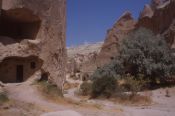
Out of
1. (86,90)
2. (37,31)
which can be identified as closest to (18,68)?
(37,31)

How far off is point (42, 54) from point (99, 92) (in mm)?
5993

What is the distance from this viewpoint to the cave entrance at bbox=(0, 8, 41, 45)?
19000 mm

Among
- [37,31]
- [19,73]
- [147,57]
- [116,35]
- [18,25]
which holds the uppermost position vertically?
[116,35]

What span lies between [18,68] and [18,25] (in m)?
3.64

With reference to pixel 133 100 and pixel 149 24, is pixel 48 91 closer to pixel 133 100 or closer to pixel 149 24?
pixel 133 100

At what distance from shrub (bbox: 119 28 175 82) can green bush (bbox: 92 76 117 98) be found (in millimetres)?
3884

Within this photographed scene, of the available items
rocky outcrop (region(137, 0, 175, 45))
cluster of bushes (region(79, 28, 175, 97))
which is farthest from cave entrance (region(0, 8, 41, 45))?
rocky outcrop (region(137, 0, 175, 45))

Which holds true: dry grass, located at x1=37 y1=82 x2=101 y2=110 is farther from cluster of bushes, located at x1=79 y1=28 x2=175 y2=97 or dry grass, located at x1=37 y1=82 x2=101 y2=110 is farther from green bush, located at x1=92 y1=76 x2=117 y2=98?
cluster of bushes, located at x1=79 y1=28 x2=175 y2=97

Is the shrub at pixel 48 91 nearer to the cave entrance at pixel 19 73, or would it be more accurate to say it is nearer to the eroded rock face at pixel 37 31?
the eroded rock face at pixel 37 31

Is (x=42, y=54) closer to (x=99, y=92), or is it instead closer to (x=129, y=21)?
(x=99, y=92)

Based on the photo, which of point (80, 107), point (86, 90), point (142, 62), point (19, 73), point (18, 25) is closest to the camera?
point (80, 107)

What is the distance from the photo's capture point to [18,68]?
20.1 m

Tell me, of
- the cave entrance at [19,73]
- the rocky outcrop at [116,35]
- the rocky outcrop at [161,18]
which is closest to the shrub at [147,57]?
the rocky outcrop at [161,18]

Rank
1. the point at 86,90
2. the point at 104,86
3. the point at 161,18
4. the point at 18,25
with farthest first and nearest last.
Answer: the point at 161,18 → the point at 86,90 → the point at 104,86 → the point at 18,25
